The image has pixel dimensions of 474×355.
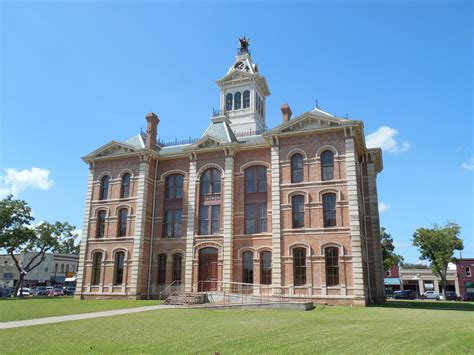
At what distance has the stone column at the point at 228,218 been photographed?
29828 mm

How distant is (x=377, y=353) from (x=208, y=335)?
490cm

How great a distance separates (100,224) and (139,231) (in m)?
4.64

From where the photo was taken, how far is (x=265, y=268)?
2922 centimetres

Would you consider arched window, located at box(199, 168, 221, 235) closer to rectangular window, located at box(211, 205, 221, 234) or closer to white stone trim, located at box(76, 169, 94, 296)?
rectangular window, located at box(211, 205, 221, 234)

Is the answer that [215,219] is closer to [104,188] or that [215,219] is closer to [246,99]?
[104,188]

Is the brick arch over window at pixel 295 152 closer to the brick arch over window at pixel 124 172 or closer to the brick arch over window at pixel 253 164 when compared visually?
the brick arch over window at pixel 253 164

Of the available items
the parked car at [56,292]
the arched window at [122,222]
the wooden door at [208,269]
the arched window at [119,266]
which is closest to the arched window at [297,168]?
the wooden door at [208,269]

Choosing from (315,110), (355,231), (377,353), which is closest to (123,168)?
(315,110)

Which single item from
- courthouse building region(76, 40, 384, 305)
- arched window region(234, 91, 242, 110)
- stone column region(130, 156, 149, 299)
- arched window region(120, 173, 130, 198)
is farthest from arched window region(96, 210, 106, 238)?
arched window region(234, 91, 242, 110)

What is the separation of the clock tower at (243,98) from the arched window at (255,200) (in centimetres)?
846

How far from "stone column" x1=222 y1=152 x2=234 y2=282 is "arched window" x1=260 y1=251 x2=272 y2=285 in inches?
89.1

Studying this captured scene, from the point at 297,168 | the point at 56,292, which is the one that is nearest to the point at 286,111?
the point at 297,168

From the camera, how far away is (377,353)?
934 centimetres

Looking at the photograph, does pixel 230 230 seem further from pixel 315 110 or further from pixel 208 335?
pixel 208 335
